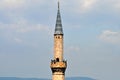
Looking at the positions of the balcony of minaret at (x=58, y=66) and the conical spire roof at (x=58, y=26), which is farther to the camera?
the conical spire roof at (x=58, y=26)

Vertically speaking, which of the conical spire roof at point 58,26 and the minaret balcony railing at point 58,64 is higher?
the conical spire roof at point 58,26

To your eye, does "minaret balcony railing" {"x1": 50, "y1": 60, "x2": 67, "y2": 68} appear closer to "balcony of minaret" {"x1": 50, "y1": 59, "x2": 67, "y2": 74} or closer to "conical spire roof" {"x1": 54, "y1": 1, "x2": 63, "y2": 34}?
"balcony of minaret" {"x1": 50, "y1": 59, "x2": 67, "y2": 74}

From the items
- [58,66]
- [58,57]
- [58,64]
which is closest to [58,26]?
[58,57]

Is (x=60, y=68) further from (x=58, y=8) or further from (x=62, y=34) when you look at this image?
(x=58, y=8)

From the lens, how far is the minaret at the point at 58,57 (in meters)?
85.5

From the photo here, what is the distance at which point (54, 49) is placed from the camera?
86.9 meters

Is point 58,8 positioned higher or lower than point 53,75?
higher

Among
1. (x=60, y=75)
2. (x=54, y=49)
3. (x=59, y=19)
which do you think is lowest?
(x=60, y=75)

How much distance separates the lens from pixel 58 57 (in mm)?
86625

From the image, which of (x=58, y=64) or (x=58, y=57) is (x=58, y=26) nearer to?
(x=58, y=57)

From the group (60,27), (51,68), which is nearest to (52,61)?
(51,68)

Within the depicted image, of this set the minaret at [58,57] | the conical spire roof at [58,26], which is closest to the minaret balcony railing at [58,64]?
the minaret at [58,57]

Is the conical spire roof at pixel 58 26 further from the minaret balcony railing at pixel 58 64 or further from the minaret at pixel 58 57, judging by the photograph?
the minaret balcony railing at pixel 58 64

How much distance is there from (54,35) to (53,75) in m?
8.51
